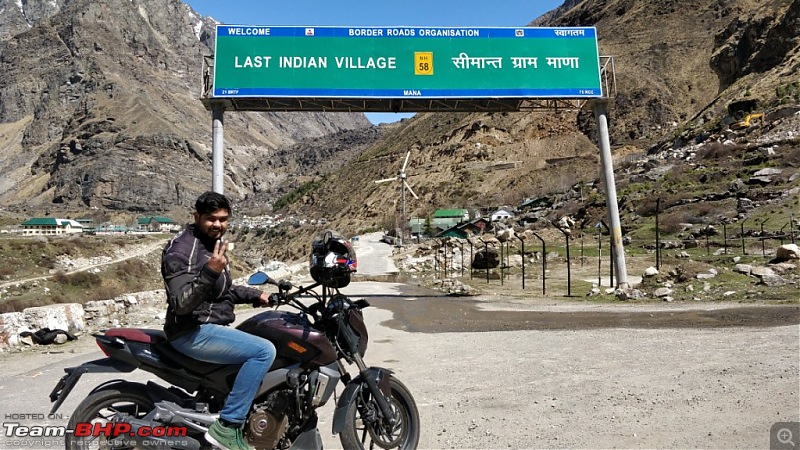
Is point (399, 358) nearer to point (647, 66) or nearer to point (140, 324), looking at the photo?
point (140, 324)

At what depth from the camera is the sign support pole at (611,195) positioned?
16234mm

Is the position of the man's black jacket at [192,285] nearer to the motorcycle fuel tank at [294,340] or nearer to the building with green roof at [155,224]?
the motorcycle fuel tank at [294,340]

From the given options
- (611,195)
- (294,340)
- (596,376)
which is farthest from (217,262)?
(611,195)

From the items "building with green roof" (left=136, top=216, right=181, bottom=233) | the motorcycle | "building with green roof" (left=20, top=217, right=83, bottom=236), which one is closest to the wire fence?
the motorcycle

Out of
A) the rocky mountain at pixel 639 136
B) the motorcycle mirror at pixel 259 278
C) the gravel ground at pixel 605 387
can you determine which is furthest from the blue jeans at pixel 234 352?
the rocky mountain at pixel 639 136

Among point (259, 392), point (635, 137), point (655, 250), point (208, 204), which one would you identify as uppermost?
point (635, 137)

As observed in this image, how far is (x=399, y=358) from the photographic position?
25.8 ft

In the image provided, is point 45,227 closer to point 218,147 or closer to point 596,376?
point 218,147

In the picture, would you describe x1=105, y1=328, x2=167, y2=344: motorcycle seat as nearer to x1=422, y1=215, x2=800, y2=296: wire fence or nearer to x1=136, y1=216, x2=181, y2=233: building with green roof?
x1=422, y1=215, x2=800, y2=296: wire fence

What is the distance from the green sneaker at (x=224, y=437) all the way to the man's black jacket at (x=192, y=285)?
0.66m

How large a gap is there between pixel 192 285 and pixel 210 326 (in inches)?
14.4

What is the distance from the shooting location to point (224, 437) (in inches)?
134

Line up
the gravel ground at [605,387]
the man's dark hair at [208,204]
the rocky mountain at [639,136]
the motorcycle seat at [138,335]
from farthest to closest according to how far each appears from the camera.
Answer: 1. the rocky mountain at [639,136]
2. the gravel ground at [605,387]
3. the man's dark hair at [208,204]
4. the motorcycle seat at [138,335]

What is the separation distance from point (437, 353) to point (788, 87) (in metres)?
58.7
